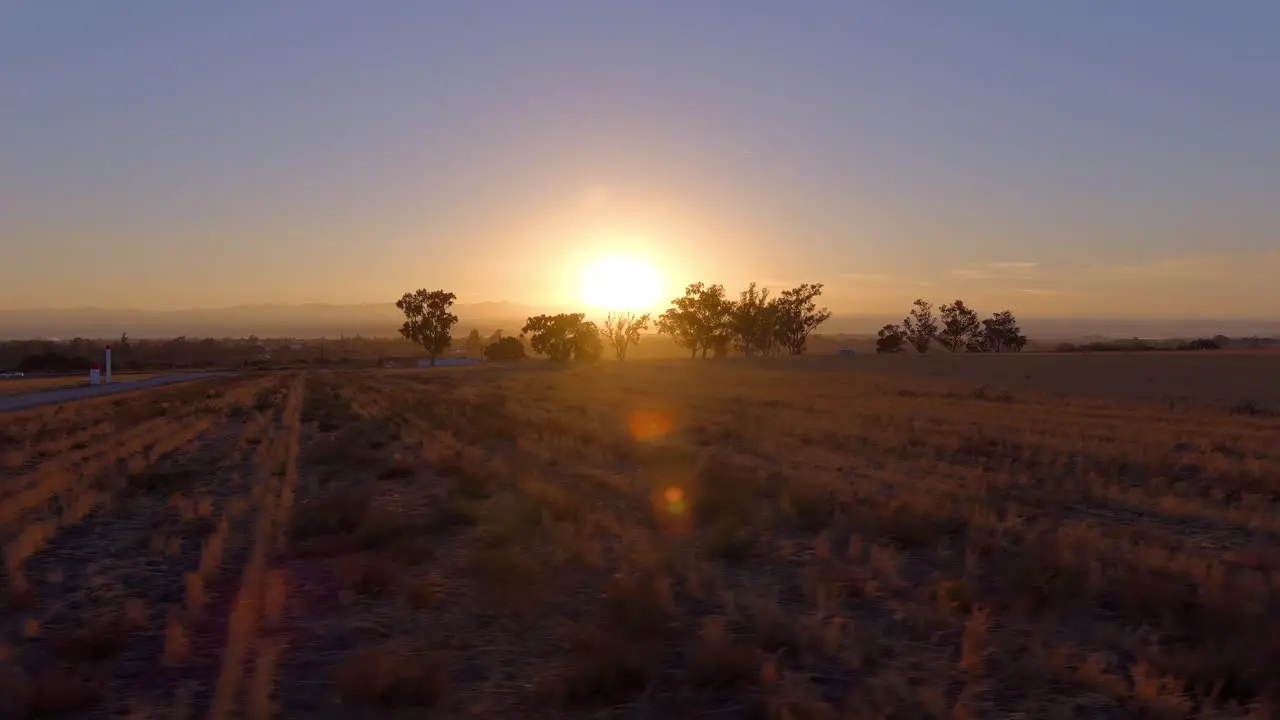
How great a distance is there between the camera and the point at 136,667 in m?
7.93

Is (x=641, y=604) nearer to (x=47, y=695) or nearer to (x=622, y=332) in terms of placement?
(x=47, y=695)

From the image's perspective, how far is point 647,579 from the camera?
398 inches

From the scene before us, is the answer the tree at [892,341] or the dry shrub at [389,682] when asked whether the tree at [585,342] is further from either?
the dry shrub at [389,682]

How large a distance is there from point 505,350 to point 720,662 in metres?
158

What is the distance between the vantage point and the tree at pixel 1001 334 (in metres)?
156

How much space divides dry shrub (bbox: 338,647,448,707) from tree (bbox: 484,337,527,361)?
513ft

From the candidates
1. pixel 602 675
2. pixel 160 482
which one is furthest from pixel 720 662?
pixel 160 482

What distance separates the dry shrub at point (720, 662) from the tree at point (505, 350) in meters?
156

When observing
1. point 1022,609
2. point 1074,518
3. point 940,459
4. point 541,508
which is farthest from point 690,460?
point 1022,609

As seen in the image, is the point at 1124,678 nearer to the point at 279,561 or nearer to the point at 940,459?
the point at 279,561

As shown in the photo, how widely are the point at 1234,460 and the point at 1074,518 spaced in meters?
8.34

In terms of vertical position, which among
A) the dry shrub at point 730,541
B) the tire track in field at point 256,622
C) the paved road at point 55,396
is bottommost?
the paved road at point 55,396

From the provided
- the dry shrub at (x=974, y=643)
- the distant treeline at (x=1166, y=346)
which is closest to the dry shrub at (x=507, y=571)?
the dry shrub at (x=974, y=643)

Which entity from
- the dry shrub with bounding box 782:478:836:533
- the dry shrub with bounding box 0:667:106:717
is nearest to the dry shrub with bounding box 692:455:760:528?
the dry shrub with bounding box 782:478:836:533
